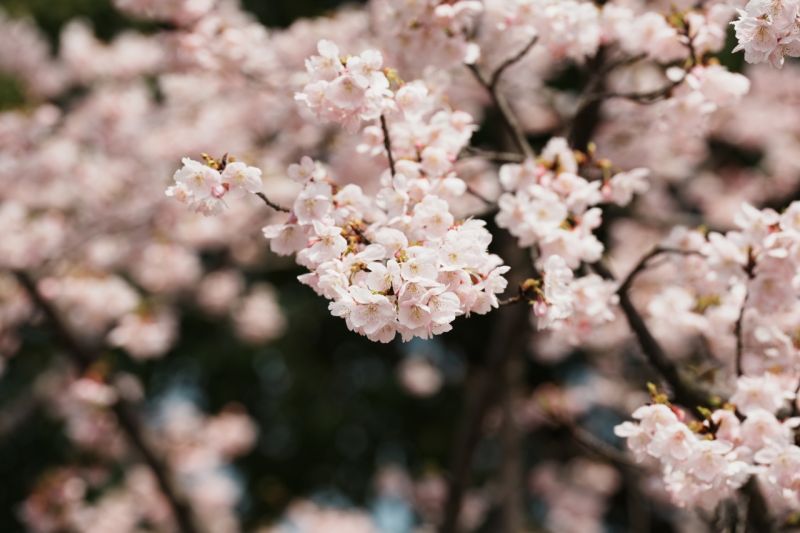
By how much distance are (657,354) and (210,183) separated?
1522mm

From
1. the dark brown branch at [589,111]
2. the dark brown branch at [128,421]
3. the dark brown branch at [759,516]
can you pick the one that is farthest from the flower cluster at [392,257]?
the dark brown branch at [128,421]

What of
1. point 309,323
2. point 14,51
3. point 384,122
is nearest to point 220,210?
point 384,122

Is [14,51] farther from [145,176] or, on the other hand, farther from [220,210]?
[220,210]

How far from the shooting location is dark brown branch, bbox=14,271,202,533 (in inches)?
200

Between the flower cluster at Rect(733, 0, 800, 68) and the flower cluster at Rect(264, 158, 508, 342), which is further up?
the flower cluster at Rect(733, 0, 800, 68)

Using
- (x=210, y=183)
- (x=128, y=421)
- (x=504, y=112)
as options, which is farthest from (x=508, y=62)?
(x=128, y=421)

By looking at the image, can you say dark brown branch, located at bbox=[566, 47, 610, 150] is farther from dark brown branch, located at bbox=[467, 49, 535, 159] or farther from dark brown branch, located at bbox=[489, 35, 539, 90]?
dark brown branch, located at bbox=[489, 35, 539, 90]

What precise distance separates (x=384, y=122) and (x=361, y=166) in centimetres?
177

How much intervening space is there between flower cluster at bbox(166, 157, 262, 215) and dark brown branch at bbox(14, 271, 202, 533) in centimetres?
309

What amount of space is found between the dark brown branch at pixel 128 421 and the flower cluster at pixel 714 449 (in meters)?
3.33

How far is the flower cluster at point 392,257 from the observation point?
1969 mm

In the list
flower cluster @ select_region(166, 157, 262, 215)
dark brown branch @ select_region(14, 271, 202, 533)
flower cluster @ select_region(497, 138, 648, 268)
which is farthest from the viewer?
dark brown branch @ select_region(14, 271, 202, 533)

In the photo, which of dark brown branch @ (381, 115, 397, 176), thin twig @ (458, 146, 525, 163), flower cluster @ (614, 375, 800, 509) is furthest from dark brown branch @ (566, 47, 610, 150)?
flower cluster @ (614, 375, 800, 509)

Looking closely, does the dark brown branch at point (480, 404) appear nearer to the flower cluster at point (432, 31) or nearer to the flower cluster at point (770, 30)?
the flower cluster at point (432, 31)
